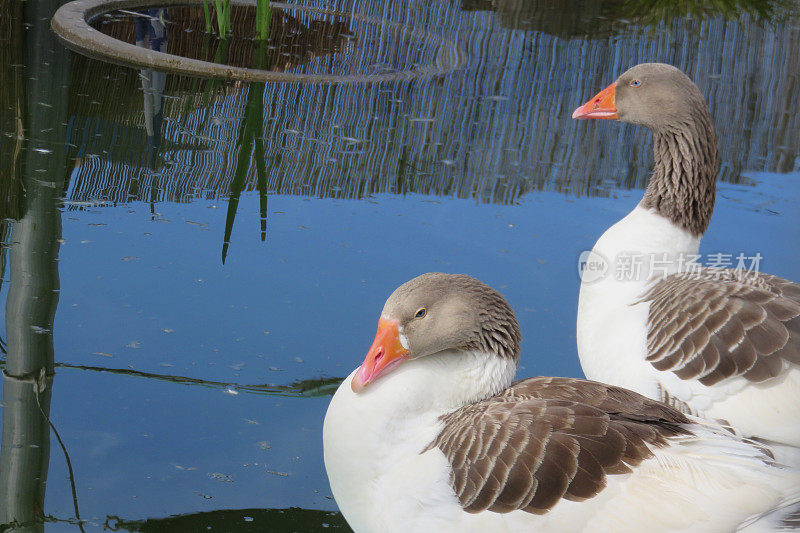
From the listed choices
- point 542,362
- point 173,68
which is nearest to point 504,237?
point 542,362

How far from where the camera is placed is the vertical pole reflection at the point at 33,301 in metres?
2.63

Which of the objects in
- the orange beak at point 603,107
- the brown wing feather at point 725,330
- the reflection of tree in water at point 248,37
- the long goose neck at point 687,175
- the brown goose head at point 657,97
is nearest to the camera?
the brown wing feather at point 725,330

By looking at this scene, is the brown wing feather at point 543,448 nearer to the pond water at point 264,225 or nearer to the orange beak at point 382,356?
the orange beak at point 382,356

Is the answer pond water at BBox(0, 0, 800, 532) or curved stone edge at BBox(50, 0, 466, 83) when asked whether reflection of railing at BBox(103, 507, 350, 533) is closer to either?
pond water at BBox(0, 0, 800, 532)

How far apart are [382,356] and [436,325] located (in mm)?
172

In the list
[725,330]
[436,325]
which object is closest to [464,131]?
[725,330]

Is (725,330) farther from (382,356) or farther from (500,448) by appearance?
(382,356)

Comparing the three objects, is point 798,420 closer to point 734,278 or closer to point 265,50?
point 734,278

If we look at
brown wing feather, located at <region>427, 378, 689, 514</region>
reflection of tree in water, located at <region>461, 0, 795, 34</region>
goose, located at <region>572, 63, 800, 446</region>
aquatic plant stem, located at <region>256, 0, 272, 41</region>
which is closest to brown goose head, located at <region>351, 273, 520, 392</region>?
brown wing feather, located at <region>427, 378, 689, 514</region>

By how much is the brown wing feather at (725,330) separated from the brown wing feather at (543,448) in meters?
0.46

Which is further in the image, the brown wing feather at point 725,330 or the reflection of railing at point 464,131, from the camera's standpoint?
the reflection of railing at point 464,131

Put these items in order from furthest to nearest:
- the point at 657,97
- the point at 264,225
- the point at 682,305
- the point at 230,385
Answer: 1. the point at 264,225
2. the point at 657,97
3. the point at 230,385
4. the point at 682,305

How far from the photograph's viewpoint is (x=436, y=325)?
2.52 m

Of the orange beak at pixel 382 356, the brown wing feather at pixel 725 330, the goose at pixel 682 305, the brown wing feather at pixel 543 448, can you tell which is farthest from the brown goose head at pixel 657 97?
the orange beak at pixel 382 356
